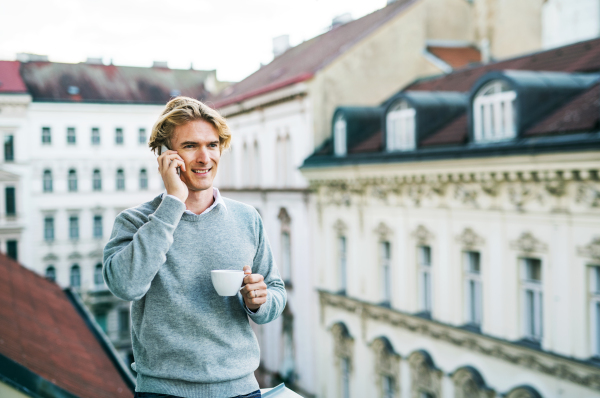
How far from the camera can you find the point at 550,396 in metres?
12.7

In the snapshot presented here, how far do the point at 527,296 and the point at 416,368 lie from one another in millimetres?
4353

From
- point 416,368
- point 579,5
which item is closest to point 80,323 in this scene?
point 416,368

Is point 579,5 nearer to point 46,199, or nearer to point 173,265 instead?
point 173,265

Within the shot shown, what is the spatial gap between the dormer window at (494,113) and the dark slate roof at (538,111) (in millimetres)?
162

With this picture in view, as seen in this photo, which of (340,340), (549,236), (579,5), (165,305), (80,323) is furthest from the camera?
(340,340)

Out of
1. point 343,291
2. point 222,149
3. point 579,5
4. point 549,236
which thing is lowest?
point 343,291

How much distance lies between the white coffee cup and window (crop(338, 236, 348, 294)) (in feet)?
58.9

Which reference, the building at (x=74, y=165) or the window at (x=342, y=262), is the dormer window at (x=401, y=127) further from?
the building at (x=74, y=165)

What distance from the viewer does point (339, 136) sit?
20719mm

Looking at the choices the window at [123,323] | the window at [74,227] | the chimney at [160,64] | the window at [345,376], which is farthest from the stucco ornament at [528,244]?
the chimney at [160,64]

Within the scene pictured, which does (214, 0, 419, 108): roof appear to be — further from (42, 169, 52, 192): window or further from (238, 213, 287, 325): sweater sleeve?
(238, 213, 287, 325): sweater sleeve

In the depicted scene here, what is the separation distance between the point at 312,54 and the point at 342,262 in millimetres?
9843

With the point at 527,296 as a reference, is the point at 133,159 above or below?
above

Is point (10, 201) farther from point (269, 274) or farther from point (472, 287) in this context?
point (269, 274)
